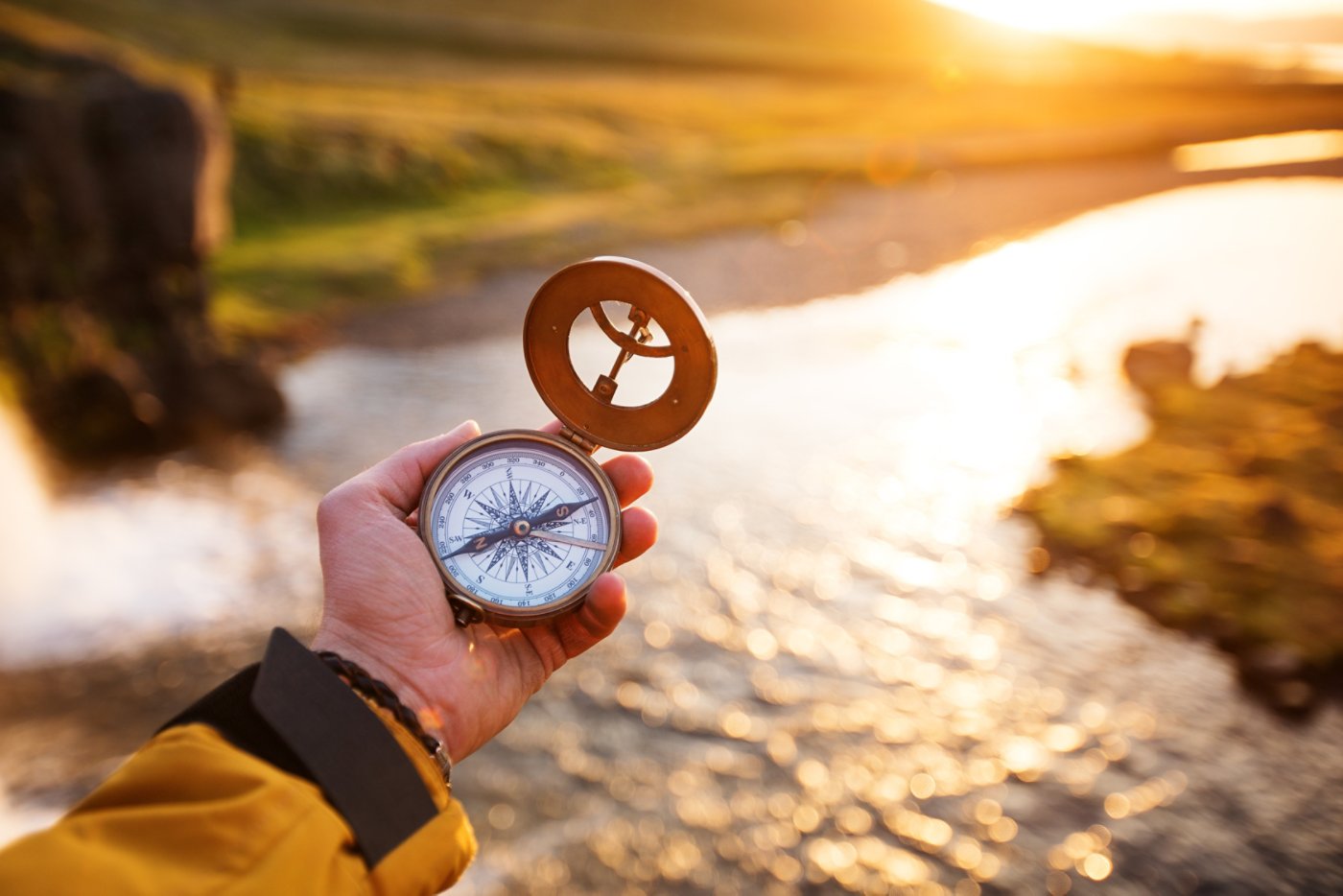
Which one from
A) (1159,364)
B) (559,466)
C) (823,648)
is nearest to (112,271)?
(823,648)

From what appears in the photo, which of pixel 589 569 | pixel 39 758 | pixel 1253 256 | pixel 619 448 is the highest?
pixel 1253 256

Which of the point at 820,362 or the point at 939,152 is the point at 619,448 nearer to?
the point at 820,362

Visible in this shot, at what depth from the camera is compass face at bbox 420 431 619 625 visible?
11.8 ft

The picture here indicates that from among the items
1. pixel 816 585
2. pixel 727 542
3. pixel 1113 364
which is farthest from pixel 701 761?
pixel 1113 364

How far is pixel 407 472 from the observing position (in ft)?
12.3

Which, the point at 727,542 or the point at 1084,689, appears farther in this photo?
the point at 727,542

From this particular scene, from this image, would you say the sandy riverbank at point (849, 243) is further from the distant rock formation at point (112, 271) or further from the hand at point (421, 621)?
the hand at point (421, 621)

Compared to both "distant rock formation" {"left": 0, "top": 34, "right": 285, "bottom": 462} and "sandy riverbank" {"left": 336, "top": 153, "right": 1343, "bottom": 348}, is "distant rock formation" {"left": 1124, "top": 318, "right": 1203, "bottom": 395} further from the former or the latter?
"distant rock formation" {"left": 0, "top": 34, "right": 285, "bottom": 462}

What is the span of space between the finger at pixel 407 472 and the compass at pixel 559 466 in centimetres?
11

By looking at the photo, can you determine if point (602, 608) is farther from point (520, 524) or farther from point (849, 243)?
point (849, 243)

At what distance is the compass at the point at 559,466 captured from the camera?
3.60m

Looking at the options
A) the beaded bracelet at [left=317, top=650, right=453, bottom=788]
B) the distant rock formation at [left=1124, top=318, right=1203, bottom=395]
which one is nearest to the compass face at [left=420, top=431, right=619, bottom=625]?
the beaded bracelet at [left=317, top=650, right=453, bottom=788]

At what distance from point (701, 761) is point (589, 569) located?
5086 mm

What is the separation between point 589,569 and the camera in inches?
148
